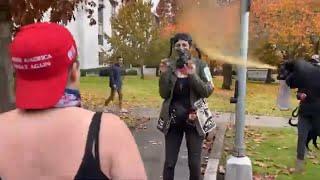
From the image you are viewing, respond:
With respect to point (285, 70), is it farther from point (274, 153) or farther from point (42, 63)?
point (42, 63)

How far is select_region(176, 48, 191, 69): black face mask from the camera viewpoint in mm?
5535

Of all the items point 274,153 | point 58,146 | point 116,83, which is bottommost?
A: point 274,153

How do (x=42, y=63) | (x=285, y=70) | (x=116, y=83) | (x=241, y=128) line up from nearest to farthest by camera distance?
1. (x=42, y=63)
2. (x=241, y=128)
3. (x=285, y=70)
4. (x=116, y=83)

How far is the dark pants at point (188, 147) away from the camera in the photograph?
19.0ft

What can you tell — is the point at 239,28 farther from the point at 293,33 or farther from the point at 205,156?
the point at 293,33

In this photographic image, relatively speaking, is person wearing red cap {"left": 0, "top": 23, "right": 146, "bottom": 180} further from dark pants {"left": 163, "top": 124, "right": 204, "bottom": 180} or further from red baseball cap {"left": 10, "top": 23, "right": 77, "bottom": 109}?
dark pants {"left": 163, "top": 124, "right": 204, "bottom": 180}

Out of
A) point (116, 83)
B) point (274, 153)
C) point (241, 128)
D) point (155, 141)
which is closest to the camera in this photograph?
point (241, 128)

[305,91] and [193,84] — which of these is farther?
[305,91]

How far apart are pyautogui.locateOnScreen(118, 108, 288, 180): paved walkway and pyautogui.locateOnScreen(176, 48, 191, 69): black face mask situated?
2.10 metres

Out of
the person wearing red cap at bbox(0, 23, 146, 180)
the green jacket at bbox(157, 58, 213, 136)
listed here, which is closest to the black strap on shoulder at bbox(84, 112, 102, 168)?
the person wearing red cap at bbox(0, 23, 146, 180)

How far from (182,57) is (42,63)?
3.61 metres

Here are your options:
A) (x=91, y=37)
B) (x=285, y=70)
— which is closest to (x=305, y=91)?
(x=285, y=70)

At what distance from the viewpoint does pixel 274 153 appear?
10.0 meters

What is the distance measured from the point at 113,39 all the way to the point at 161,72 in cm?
3779
